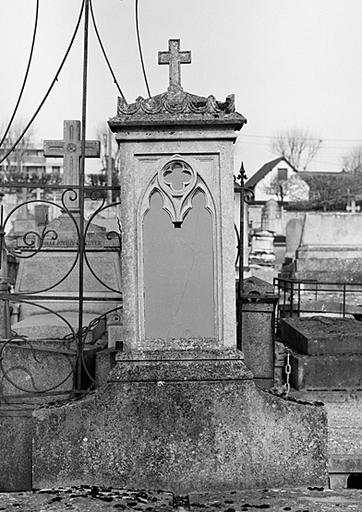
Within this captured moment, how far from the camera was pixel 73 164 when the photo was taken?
9219 millimetres

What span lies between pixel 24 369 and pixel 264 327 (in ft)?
6.76

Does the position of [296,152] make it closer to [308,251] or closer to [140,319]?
[308,251]

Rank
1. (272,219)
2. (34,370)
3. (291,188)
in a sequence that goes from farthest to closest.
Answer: (291,188)
(272,219)
(34,370)

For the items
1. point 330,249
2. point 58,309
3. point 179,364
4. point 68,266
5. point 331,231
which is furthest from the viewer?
point 331,231

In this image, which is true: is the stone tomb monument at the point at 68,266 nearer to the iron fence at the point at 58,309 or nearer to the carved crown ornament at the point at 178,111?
the iron fence at the point at 58,309

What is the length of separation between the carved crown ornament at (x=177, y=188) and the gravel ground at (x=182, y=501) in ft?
4.86

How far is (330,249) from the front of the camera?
14375 millimetres

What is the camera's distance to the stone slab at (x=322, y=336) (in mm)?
6094

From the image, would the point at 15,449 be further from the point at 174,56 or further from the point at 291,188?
the point at 291,188

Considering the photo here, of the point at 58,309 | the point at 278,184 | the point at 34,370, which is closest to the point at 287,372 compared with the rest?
the point at 34,370

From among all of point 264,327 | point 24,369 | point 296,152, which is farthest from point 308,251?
point 296,152

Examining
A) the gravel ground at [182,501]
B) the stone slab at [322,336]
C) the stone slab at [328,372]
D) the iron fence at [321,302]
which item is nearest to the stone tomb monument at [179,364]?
the gravel ground at [182,501]

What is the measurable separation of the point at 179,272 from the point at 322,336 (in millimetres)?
3149

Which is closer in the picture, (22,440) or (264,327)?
(22,440)
